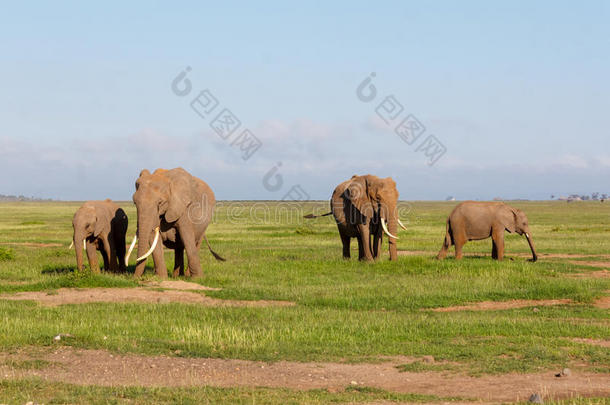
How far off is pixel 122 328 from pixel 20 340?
186 cm

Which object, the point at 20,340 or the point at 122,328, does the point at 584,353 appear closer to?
the point at 122,328

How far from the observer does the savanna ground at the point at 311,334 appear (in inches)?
379

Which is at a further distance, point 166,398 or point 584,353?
point 584,353

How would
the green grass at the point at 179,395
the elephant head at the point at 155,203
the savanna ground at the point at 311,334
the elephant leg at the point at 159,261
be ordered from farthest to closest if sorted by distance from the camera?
the elephant leg at the point at 159,261, the elephant head at the point at 155,203, the savanna ground at the point at 311,334, the green grass at the point at 179,395

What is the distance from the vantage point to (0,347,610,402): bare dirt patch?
381 inches

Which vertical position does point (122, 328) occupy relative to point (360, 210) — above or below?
below

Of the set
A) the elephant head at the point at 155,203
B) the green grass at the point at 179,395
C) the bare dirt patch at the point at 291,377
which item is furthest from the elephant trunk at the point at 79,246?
the green grass at the point at 179,395

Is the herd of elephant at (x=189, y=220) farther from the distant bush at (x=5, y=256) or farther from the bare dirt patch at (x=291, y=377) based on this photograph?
the bare dirt patch at (x=291, y=377)

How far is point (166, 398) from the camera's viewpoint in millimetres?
8969

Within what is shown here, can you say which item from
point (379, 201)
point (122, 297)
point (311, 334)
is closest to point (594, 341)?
point (311, 334)

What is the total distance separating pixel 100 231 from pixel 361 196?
843cm

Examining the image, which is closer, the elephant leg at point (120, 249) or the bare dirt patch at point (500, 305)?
the bare dirt patch at point (500, 305)

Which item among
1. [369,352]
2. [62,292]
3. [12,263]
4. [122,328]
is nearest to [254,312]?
[122,328]

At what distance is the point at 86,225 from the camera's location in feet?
69.9
